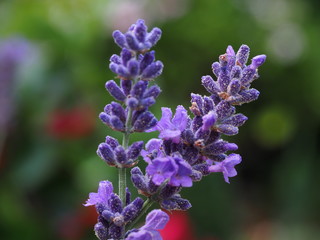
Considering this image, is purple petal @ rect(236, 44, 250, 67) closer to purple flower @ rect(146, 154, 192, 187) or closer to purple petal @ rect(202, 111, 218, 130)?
purple petal @ rect(202, 111, 218, 130)

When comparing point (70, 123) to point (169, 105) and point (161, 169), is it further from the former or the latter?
point (161, 169)

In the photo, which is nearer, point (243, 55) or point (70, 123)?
point (243, 55)

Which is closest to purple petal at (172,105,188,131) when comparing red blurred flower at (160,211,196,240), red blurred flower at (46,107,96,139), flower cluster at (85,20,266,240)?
flower cluster at (85,20,266,240)

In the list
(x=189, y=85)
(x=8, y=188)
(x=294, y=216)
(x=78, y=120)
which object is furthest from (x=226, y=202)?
(x=189, y=85)

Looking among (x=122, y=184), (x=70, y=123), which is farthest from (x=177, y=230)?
(x=122, y=184)

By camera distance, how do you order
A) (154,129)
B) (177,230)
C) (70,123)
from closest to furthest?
(154,129), (177,230), (70,123)

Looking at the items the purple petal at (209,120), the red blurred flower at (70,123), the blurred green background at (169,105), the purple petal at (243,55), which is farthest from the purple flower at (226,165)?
the red blurred flower at (70,123)

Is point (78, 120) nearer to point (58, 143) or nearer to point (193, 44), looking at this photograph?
point (58, 143)

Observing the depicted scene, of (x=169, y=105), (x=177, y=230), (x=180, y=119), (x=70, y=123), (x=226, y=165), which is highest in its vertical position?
(x=169, y=105)
